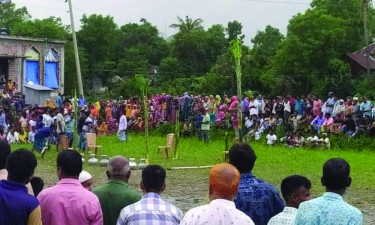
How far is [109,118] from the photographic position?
3288 cm

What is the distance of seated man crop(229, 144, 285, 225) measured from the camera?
17.5 ft

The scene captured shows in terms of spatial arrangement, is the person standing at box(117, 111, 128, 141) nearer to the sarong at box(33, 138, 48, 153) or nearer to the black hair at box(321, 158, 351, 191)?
the sarong at box(33, 138, 48, 153)

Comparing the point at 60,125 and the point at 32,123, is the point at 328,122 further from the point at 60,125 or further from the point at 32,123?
the point at 32,123

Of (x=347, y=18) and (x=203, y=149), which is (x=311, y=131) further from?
(x=347, y=18)

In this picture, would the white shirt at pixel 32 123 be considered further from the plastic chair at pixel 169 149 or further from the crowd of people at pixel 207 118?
the plastic chair at pixel 169 149

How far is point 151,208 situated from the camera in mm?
4891

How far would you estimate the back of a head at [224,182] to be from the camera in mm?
4387

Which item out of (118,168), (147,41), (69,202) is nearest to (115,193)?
(118,168)

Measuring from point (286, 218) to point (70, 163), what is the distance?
160cm

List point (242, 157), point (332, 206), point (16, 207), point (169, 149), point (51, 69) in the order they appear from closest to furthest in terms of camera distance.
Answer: point (332, 206) < point (16, 207) < point (242, 157) < point (169, 149) < point (51, 69)

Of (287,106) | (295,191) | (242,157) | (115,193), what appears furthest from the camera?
(287,106)

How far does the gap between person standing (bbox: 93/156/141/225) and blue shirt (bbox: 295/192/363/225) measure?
1474mm

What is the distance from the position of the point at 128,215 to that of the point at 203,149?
66.0ft

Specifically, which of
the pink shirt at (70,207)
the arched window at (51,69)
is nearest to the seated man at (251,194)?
the pink shirt at (70,207)
